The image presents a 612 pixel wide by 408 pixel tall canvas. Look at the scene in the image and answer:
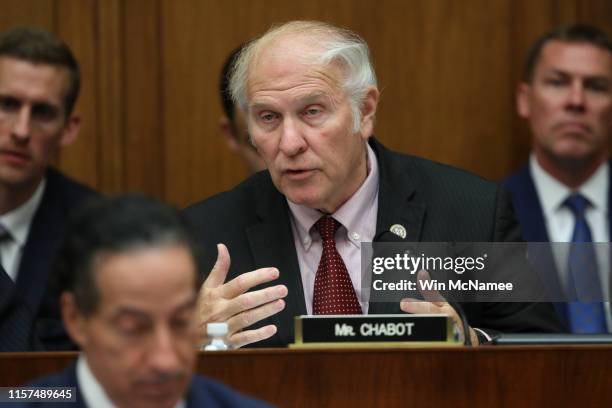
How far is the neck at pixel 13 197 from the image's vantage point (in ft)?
13.1

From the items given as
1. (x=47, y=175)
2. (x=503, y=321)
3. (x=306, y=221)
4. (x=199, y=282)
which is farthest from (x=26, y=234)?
(x=199, y=282)

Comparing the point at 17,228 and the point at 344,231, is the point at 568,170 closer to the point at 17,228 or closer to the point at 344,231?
the point at 344,231

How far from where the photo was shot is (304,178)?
3.12 meters

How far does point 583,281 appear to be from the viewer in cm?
266

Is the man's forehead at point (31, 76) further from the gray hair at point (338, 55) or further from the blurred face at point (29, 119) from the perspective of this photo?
the gray hair at point (338, 55)

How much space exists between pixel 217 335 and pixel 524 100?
2.21 metres

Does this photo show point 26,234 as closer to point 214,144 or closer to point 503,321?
point 214,144

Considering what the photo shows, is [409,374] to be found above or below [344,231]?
below

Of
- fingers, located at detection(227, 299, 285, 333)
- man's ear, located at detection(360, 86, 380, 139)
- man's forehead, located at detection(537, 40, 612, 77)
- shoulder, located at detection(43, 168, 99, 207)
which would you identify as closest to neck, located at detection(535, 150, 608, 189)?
man's forehead, located at detection(537, 40, 612, 77)

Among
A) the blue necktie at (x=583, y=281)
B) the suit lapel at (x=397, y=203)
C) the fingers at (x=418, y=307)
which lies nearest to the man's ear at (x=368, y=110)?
the suit lapel at (x=397, y=203)

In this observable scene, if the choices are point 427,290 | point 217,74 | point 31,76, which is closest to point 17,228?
point 31,76

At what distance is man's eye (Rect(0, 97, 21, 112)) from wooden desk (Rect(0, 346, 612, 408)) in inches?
66.7

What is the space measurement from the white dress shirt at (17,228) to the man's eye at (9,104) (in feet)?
0.85

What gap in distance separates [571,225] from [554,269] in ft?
5.25
